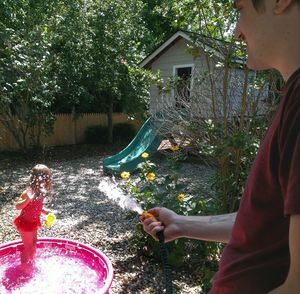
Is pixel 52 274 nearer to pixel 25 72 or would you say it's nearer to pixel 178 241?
pixel 178 241

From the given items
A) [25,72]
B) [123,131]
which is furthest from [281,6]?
[123,131]

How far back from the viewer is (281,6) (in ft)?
2.70

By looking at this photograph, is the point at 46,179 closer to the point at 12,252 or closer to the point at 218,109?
the point at 12,252

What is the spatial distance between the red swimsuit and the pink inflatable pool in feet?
1.14

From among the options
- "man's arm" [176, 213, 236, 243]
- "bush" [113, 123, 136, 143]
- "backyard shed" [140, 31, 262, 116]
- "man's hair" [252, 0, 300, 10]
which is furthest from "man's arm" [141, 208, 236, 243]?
"bush" [113, 123, 136, 143]

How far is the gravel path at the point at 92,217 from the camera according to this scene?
146 inches

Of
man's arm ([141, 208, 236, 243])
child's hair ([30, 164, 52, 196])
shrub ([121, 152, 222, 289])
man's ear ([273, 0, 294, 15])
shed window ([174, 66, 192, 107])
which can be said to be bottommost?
shrub ([121, 152, 222, 289])

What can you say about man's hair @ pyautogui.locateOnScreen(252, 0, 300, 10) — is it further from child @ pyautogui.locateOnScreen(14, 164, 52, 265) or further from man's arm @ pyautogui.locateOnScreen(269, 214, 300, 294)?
child @ pyautogui.locateOnScreen(14, 164, 52, 265)

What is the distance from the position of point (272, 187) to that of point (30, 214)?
3.43 m

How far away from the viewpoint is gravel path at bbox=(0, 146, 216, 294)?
3.70 m

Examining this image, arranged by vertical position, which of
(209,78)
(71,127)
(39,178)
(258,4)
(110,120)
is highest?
(258,4)

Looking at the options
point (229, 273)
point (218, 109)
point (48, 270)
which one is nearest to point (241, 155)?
point (218, 109)

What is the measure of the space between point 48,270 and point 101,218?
1614 millimetres

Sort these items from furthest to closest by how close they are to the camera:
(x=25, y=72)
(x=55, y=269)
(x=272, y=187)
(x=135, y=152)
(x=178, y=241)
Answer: (x=135, y=152), (x=25, y=72), (x=55, y=269), (x=178, y=241), (x=272, y=187)
